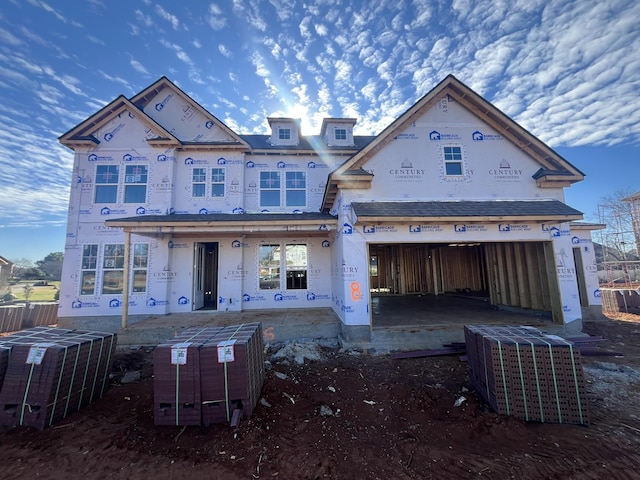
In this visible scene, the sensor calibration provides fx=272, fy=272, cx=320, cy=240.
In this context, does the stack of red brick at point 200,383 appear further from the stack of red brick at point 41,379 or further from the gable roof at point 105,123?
the gable roof at point 105,123

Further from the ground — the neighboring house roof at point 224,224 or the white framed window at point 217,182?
the white framed window at point 217,182

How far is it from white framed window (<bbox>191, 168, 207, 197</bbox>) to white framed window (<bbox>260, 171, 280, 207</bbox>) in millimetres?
2244

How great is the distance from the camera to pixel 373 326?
313 inches

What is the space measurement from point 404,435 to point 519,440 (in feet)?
4.78

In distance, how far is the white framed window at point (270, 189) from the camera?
1130cm

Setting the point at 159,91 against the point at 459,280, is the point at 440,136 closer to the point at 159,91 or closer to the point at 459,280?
the point at 459,280

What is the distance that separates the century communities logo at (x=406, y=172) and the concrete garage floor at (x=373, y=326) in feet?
14.5

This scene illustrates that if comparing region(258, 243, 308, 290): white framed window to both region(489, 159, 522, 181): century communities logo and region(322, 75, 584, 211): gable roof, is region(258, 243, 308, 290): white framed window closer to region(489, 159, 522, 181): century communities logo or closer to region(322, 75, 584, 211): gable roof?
region(322, 75, 584, 211): gable roof

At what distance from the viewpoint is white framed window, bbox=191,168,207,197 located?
1091cm

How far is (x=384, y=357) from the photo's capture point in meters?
6.84

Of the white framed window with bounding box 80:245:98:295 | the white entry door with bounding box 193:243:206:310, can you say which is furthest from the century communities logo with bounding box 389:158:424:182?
the white framed window with bounding box 80:245:98:295

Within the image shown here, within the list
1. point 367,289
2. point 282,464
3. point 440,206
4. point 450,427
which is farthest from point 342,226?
point 282,464

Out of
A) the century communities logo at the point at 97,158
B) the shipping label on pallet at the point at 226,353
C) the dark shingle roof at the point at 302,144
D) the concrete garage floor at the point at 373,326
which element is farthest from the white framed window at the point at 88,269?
the shipping label on pallet at the point at 226,353

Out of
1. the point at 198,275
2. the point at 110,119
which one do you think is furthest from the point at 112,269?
the point at 110,119
